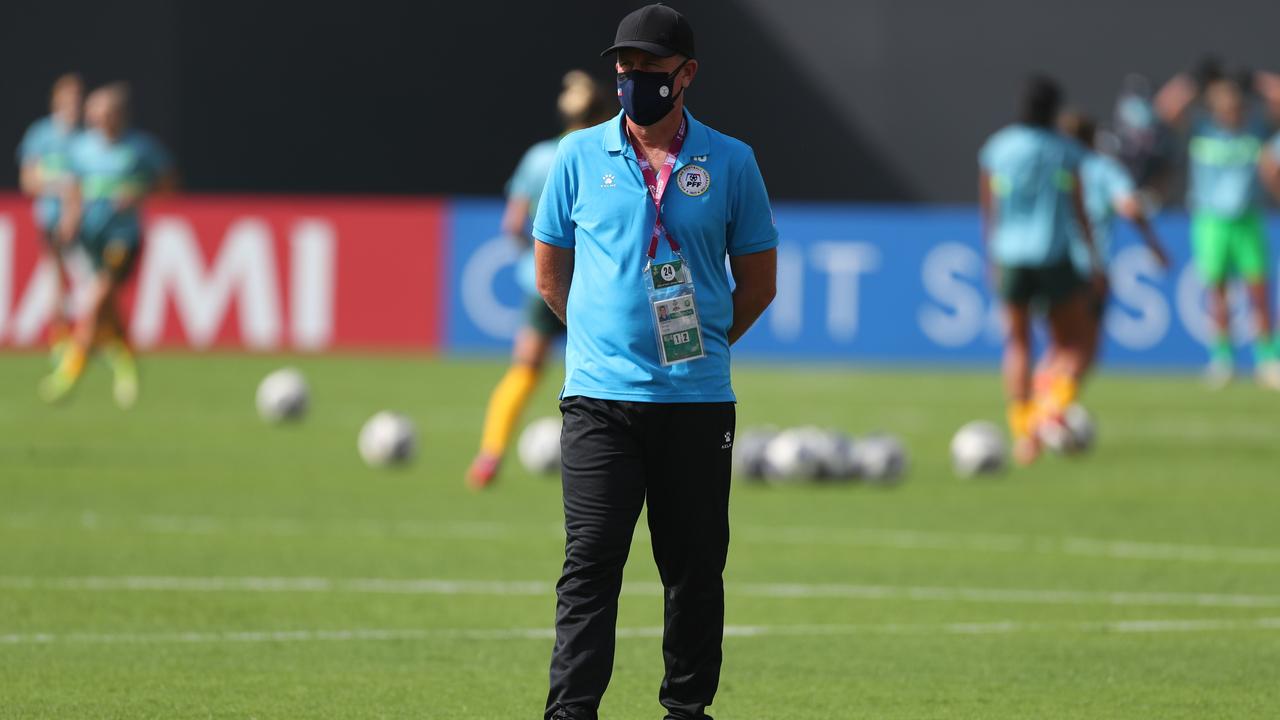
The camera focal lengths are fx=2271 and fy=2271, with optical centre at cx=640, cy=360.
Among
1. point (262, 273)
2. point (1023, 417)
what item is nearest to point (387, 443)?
point (1023, 417)

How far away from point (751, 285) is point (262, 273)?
839 inches

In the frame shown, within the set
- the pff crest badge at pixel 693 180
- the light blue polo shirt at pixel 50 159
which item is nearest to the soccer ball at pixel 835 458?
the pff crest badge at pixel 693 180

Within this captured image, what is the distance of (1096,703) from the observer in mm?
8047

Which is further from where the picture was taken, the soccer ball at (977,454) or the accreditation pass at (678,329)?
the soccer ball at (977,454)

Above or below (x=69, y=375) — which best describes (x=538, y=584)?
above

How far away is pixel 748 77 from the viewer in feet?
110

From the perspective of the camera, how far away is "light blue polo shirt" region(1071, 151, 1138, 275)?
59.9 ft

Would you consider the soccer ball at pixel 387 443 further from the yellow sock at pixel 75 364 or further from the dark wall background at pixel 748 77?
the dark wall background at pixel 748 77

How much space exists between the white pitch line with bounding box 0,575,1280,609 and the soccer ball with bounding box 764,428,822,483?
15.4 ft

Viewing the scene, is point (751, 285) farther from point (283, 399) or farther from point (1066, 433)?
point (283, 399)

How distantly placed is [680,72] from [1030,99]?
10.9 meters

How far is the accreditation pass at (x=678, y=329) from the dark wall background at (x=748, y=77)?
2649cm

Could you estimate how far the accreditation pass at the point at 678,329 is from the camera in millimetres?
6719

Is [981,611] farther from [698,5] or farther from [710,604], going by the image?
[698,5]
